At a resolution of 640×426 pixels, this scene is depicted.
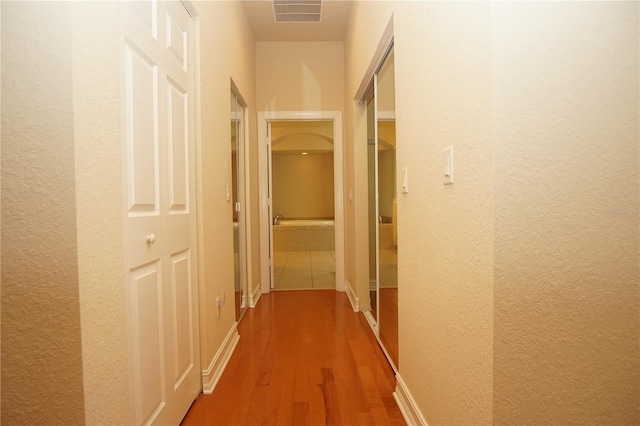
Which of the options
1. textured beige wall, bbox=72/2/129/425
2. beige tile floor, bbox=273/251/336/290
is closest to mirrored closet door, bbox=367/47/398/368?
beige tile floor, bbox=273/251/336/290

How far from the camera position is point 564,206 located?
2.83 feet

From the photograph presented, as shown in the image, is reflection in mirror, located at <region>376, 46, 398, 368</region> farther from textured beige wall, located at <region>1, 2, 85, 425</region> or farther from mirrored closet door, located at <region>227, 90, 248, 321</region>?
textured beige wall, located at <region>1, 2, 85, 425</region>

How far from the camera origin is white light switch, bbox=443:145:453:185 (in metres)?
1.08

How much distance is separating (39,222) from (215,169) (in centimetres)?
131

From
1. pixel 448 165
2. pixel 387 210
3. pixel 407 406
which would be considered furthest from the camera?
pixel 387 210

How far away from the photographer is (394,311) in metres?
2.72

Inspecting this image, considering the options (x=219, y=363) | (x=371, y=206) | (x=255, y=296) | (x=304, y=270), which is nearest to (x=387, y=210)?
(x=371, y=206)

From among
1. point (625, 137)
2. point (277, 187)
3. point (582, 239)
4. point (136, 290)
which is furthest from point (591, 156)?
point (277, 187)

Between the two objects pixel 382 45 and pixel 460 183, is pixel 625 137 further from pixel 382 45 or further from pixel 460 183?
pixel 382 45

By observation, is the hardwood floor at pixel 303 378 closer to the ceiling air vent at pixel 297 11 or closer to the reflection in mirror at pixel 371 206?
the reflection in mirror at pixel 371 206

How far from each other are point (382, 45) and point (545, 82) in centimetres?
137

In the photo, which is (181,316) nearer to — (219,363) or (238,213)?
(219,363)

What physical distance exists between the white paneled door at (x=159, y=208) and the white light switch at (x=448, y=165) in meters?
1.09

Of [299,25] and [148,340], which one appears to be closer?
[148,340]
